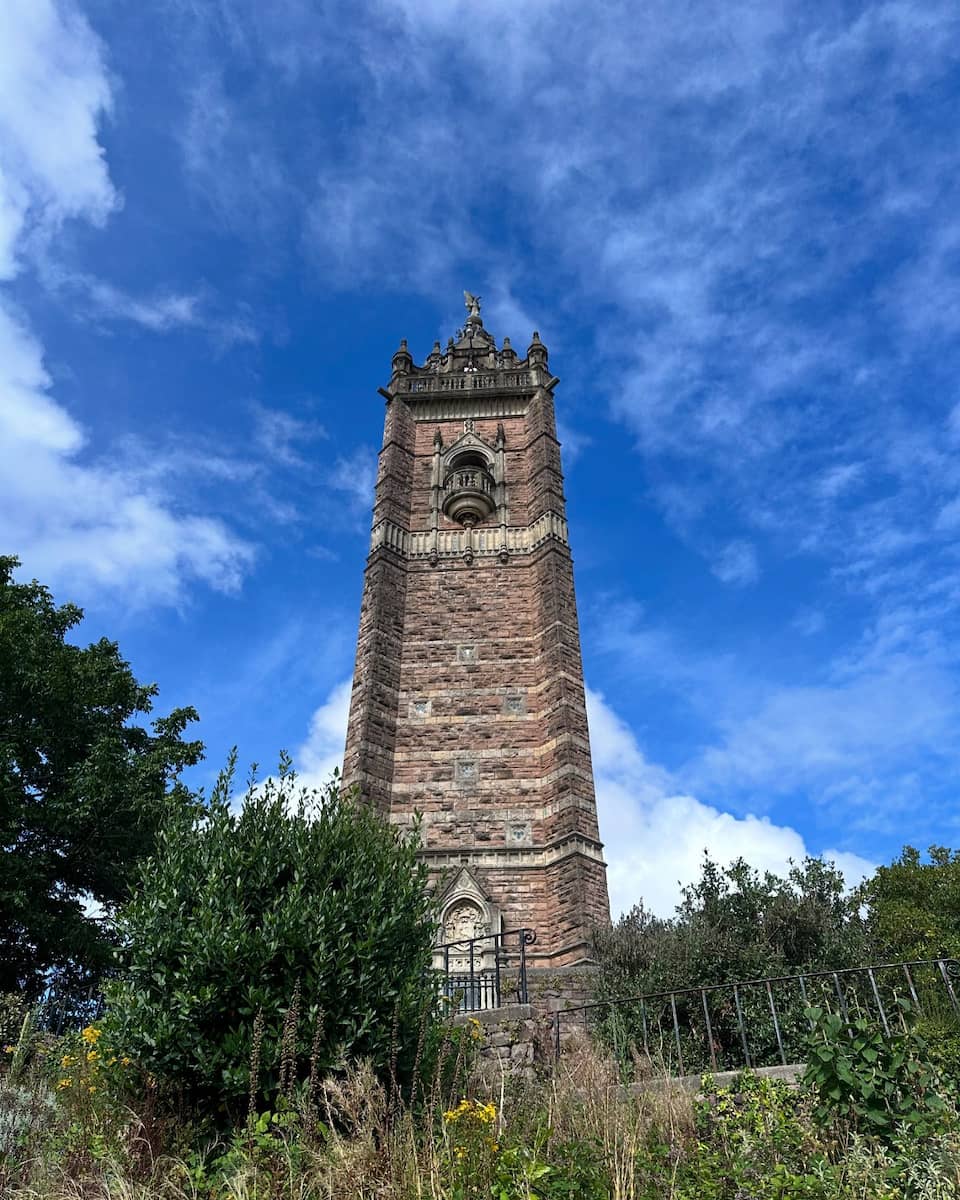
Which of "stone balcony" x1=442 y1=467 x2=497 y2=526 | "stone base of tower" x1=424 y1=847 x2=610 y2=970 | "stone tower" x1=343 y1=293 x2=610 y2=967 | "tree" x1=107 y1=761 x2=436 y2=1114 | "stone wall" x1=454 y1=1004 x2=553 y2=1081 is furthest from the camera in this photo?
"stone balcony" x1=442 y1=467 x2=497 y2=526

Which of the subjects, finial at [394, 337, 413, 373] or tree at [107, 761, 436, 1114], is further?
finial at [394, 337, 413, 373]

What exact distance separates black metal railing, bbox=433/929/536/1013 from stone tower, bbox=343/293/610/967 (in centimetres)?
47

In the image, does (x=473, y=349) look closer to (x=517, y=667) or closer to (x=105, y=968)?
(x=517, y=667)

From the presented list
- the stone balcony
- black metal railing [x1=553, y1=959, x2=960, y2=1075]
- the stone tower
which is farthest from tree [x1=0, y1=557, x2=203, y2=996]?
the stone balcony

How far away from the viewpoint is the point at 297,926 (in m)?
6.90

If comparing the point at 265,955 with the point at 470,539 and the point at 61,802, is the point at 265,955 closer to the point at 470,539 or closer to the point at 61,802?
the point at 61,802

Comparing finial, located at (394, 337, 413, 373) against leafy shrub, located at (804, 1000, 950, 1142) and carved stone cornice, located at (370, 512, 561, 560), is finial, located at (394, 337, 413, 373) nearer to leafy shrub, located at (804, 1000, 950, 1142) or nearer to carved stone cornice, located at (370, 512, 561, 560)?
carved stone cornice, located at (370, 512, 561, 560)

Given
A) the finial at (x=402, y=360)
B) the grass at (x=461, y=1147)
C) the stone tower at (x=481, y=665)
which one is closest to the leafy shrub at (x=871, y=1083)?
the grass at (x=461, y=1147)

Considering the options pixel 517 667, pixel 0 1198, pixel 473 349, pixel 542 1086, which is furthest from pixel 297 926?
pixel 473 349

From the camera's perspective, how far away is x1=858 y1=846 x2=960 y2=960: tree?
69.7ft

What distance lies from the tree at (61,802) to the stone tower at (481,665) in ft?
15.6

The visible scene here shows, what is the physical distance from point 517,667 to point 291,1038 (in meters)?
15.7

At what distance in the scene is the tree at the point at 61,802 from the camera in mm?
15258

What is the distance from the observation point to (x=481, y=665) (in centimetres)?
2141
